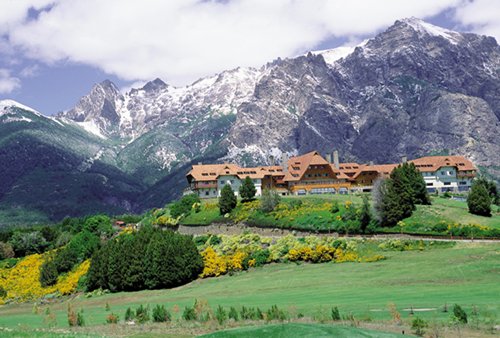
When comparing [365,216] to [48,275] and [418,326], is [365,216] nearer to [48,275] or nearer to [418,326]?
[418,326]

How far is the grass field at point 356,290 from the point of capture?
35.1m

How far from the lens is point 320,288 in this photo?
50219 millimetres

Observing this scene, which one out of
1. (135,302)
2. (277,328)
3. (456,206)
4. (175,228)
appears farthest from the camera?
(175,228)

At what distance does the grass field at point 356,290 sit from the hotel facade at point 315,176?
173ft

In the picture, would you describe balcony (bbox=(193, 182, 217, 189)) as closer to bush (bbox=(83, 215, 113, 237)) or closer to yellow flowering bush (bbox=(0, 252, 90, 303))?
bush (bbox=(83, 215, 113, 237))

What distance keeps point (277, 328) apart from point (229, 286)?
145 ft

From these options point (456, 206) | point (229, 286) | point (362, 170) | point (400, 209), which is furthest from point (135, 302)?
point (362, 170)

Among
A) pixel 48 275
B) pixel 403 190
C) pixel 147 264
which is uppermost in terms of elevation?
pixel 403 190

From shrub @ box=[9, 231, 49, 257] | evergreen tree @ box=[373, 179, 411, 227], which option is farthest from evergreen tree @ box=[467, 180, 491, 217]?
shrub @ box=[9, 231, 49, 257]

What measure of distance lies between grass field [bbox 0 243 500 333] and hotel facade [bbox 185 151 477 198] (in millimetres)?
52775

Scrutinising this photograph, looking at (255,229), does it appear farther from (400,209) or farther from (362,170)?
(362,170)

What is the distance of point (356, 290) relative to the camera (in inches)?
1817

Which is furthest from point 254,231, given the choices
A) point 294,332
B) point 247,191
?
point 294,332

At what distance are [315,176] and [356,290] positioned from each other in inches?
2986
